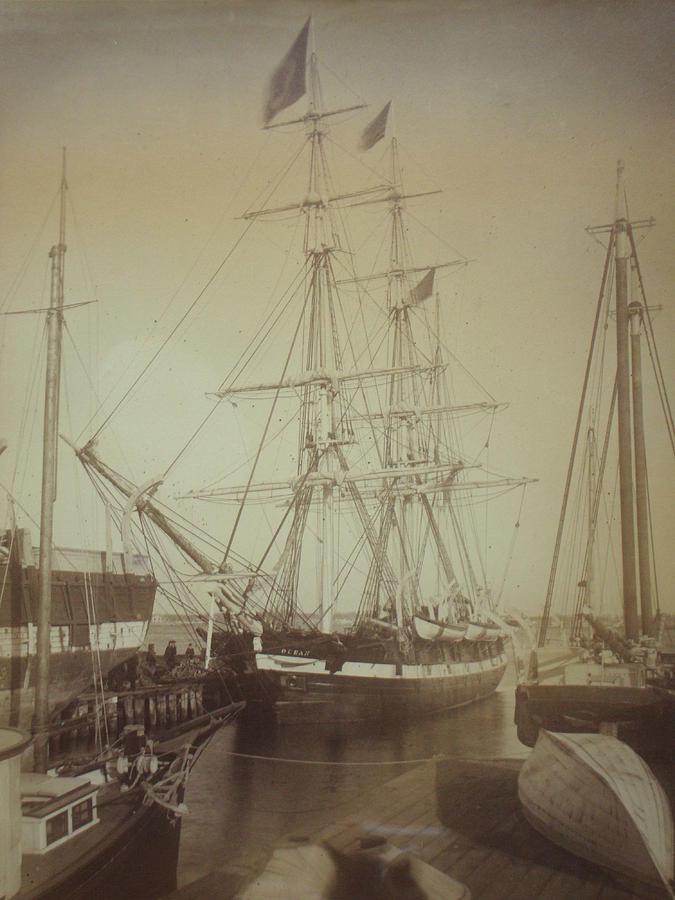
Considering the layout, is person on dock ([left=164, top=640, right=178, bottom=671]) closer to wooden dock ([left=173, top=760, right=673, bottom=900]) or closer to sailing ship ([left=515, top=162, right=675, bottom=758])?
wooden dock ([left=173, top=760, right=673, bottom=900])

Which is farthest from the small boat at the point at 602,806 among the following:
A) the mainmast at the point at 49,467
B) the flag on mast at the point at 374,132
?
the flag on mast at the point at 374,132

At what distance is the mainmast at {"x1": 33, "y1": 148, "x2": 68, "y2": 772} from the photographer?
5.18m

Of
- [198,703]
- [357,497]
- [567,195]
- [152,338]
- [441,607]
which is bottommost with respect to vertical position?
[198,703]

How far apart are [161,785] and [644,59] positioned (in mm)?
5920

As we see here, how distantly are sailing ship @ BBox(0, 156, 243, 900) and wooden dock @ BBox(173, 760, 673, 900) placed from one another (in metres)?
0.52

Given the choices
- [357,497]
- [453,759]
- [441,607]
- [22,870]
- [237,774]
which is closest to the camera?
[22,870]

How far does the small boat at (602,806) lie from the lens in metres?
3.24

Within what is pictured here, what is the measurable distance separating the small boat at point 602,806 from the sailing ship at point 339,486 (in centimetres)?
217

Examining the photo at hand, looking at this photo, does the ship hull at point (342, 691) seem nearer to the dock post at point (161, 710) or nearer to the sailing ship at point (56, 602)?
the dock post at point (161, 710)

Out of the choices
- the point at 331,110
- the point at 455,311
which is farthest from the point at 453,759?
the point at 331,110

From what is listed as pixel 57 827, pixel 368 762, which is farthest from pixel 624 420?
pixel 57 827

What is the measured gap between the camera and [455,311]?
18.2ft

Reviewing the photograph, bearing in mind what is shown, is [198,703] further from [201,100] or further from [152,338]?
[201,100]

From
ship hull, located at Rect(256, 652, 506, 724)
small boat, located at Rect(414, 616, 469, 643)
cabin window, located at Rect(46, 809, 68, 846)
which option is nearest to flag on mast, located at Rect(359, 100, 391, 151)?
cabin window, located at Rect(46, 809, 68, 846)
